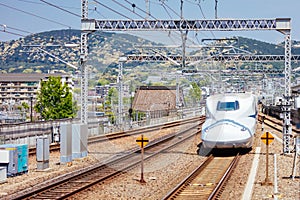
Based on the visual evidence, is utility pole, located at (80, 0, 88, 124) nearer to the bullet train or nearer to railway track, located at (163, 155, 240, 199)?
the bullet train

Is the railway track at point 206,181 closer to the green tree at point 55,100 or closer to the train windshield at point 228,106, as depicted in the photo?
the train windshield at point 228,106

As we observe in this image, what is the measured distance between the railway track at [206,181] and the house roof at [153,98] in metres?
26.5

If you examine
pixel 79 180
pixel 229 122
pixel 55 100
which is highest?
pixel 55 100

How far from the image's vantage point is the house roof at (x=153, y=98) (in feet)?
170

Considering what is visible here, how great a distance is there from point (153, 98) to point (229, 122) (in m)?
34.5

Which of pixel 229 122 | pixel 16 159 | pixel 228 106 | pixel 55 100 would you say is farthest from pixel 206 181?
pixel 55 100

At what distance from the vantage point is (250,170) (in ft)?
60.8

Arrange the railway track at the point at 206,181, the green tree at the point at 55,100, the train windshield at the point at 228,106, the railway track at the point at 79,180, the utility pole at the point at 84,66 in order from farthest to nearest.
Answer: the green tree at the point at 55,100 → the utility pole at the point at 84,66 → the train windshield at the point at 228,106 → the railway track at the point at 79,180 → the railway track at the point at 206,181

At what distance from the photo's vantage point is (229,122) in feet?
73.6

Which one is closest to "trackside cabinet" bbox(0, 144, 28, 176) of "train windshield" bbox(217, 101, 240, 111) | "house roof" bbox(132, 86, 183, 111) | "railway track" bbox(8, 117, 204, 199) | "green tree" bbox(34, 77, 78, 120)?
"railway track" bbox(8, 117, 204, 199)

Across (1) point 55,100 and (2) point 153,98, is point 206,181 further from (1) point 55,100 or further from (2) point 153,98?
(1) point 55,100

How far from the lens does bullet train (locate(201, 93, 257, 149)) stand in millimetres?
22062

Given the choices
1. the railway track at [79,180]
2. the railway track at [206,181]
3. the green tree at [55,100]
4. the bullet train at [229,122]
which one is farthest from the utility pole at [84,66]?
the green tree at [55,100]

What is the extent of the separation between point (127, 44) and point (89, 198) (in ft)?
72.8
